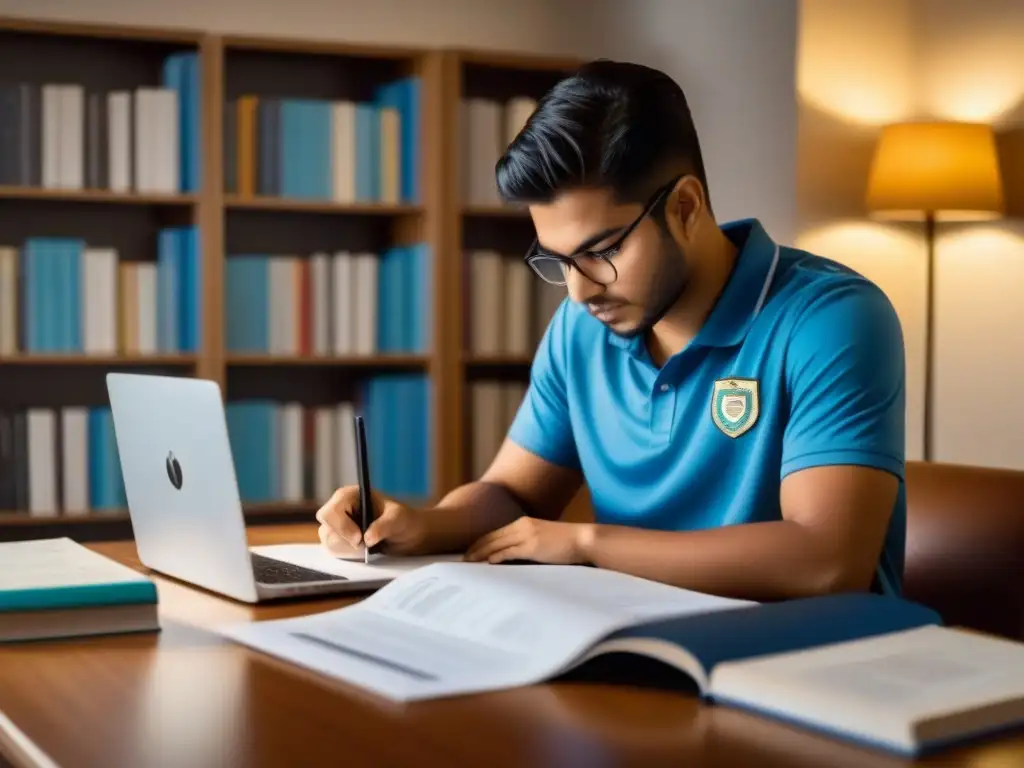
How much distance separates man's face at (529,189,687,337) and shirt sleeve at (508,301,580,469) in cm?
28

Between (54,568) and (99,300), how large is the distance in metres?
2.21

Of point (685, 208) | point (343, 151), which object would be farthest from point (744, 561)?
point (343, 151)

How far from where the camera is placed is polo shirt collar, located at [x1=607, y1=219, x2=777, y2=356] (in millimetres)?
1688

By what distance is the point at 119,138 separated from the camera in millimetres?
3434

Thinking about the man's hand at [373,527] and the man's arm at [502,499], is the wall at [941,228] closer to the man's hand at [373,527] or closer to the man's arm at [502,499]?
the man's arm at [502,499]

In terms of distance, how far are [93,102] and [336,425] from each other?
1.02m

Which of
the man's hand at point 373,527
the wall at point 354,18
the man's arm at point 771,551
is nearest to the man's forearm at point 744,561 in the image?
the man's arm at point 771,551

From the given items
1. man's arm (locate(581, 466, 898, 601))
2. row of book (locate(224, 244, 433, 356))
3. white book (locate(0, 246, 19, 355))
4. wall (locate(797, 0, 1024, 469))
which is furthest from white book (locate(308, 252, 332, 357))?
man's arm (locate(581, 466, 898, 601))

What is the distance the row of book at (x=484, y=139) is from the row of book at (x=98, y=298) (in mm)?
781

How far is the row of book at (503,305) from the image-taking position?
381 centimetres

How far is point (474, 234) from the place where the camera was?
4.09 m

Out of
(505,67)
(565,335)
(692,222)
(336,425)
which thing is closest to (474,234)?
(505,67)

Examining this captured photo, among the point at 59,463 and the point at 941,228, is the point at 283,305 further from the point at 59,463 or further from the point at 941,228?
the point at 941,228

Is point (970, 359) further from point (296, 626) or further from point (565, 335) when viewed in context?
point (296, 626)
